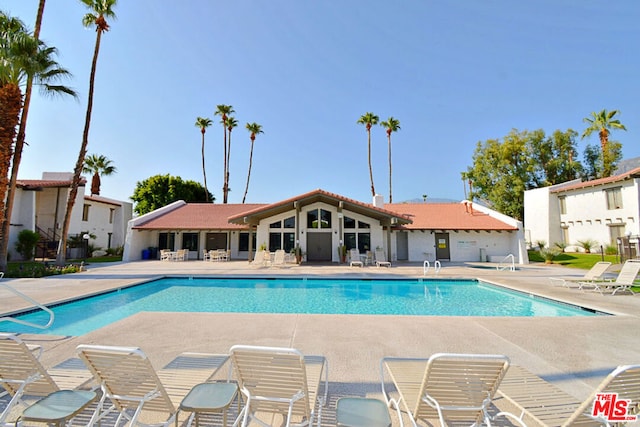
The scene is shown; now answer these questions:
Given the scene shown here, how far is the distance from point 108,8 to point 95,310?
1853cm

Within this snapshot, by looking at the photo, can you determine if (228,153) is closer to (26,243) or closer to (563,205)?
(26,243)

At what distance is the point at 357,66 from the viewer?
60.2 ft

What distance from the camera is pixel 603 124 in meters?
30.1

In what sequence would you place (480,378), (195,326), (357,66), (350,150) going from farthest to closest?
(350,150) < (357,66) < (195,326) < (480,378)

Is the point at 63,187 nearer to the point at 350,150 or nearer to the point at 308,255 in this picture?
the point at 308,255

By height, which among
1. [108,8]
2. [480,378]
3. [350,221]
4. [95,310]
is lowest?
[95,310]

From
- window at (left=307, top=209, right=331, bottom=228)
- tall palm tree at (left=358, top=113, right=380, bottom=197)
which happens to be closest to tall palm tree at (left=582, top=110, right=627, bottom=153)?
tall palm tree at (left=358, top=113, right=380, bottom=197)

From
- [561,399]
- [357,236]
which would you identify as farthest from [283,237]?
[561,399]

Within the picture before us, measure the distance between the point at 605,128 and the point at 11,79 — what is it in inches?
1852

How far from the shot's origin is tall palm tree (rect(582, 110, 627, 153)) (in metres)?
29.5

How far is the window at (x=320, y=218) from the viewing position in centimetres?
2003

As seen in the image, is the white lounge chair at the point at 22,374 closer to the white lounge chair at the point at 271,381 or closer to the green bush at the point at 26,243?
the white lounge chair at the point at 271,381

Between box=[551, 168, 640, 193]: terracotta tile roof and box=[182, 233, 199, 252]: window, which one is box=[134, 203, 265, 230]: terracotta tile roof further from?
box=[551, 168, 640, 193]: terracotta tile roof

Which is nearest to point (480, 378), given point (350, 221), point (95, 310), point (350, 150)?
point (95, 310)
